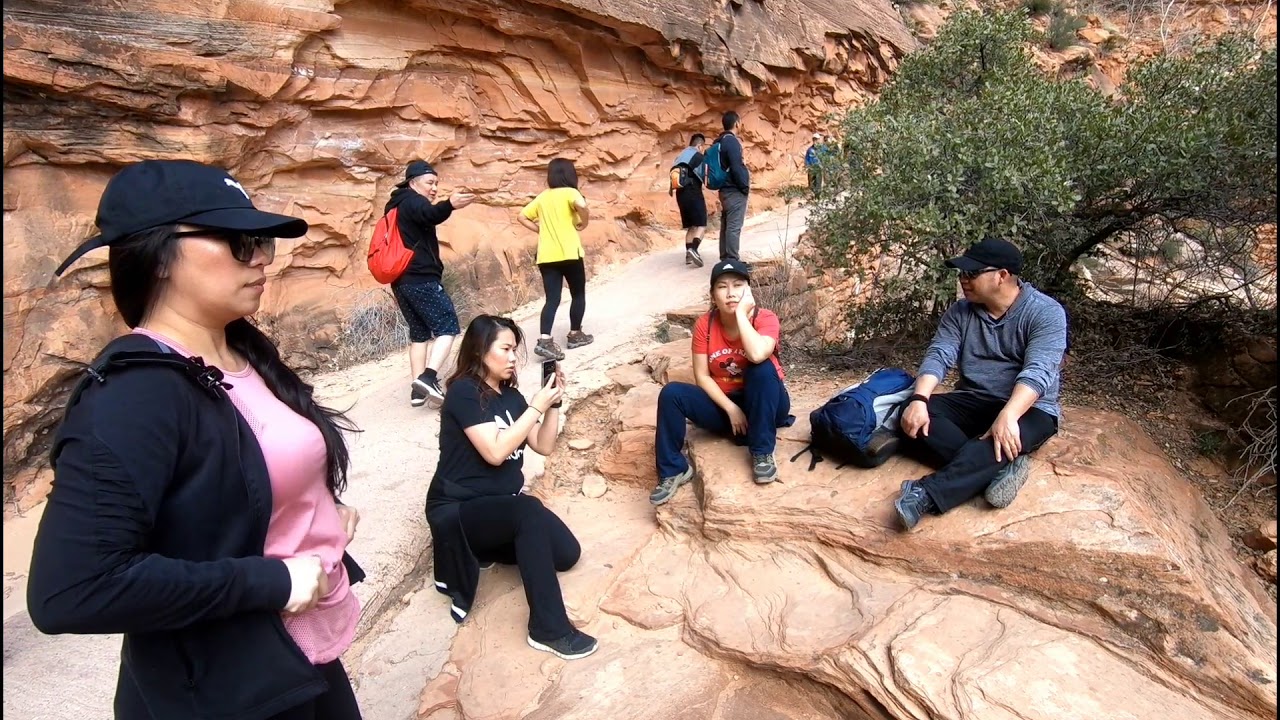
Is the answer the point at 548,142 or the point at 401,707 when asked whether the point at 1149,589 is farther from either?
the point at 548,142

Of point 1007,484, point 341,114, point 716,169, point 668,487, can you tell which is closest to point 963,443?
point 1007,484

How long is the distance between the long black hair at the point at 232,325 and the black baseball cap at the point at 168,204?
26mm

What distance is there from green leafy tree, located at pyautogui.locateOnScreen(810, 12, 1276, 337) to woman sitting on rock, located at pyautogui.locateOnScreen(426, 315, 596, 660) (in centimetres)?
277

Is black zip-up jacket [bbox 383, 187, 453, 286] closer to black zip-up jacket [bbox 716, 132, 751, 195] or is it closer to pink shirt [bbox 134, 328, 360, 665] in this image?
pink shirt [bbox 134, 328, 360, 665]

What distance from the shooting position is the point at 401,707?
3039mm

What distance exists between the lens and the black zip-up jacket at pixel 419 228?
4.82m

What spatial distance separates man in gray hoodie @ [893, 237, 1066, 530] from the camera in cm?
304

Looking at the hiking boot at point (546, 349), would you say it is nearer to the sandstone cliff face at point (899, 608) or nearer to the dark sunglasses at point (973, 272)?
the sandstone cliff face at point (899, 608)

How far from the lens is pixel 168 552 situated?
4.36 ft

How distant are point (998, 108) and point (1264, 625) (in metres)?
3.62

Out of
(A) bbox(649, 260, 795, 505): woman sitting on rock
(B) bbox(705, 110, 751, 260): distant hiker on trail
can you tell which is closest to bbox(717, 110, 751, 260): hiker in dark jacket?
(B) bbox(705, 110, 751, 260): distant hiker on trail

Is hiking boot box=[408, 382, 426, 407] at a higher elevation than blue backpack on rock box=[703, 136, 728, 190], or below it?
below

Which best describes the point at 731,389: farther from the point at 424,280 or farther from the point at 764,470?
the point at 424,280

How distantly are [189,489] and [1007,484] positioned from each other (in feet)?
9.46
